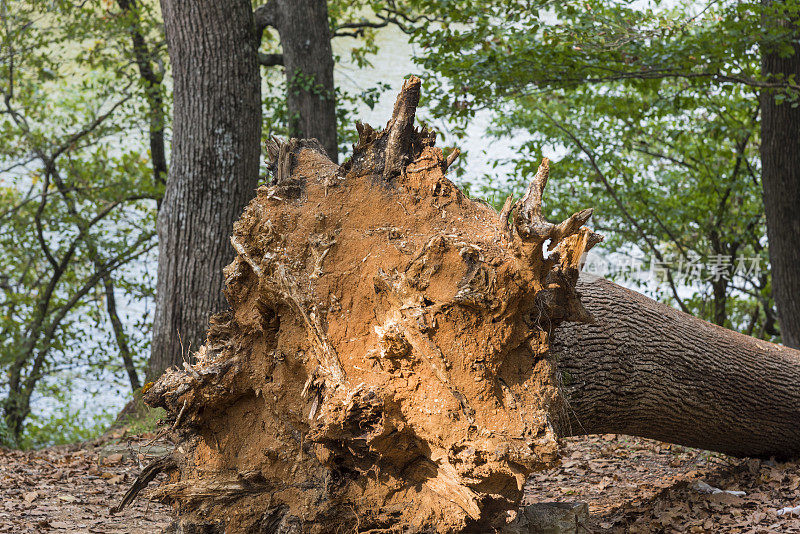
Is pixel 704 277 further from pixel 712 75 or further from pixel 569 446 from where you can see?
pixel 569 446

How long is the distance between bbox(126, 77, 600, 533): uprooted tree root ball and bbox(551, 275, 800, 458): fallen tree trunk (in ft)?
3.09

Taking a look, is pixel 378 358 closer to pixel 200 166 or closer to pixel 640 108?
pixel 200 166

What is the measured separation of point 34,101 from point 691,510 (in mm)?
11524

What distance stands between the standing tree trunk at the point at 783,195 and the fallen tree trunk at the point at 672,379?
2734 mm

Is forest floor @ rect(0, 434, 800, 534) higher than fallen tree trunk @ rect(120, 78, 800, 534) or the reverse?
the reverse

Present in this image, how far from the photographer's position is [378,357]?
2.83 m

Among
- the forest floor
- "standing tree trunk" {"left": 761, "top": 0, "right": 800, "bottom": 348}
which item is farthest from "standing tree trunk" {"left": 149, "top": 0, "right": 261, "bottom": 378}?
"standing tree trunk" {"left": 761, "top": 0, "right": 800, "bottom": 348}

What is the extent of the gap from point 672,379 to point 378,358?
2231 millimetres

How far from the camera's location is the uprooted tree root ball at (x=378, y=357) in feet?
8.84

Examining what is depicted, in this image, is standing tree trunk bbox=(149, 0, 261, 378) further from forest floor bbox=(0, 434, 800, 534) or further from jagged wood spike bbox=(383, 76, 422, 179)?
jagged wood spike bbox=(383, 76, 422, 179)

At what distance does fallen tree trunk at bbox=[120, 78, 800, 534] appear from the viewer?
8.85ft

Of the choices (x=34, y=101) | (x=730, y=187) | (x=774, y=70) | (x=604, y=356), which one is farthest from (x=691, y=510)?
(x=34, y=101)

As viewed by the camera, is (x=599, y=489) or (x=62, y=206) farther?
(x=62, y=206)

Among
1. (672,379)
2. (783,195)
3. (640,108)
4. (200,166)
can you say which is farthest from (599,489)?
(640,108)
